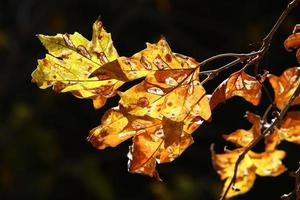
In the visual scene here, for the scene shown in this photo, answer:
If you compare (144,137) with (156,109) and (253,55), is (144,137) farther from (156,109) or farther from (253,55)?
(253,55)

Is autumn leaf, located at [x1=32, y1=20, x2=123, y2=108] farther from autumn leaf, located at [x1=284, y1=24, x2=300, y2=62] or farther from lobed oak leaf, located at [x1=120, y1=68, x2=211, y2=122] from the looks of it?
autumn leaf, located at [x1=284, y1=24, x2=300, y2=62]

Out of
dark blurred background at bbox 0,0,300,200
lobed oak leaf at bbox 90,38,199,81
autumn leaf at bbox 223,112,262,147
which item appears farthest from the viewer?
dark blurred background at bbox 0,0,300,200

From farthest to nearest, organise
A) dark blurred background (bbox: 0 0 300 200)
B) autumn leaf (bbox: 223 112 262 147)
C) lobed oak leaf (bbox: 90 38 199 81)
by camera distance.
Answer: dark blurred background (bbox: 0 0 300 200) < autumn leaf (bbox: 223 112 262 147) < lobed oak leaf (bbox: 90 38 199 81)

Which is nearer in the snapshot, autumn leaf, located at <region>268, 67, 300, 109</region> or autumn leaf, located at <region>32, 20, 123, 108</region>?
autumn leaf, located at <region>32, 20, 123, 108</region>

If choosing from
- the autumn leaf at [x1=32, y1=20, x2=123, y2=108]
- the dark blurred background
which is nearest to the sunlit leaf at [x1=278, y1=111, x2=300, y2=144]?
the autumn leaf at [x1=32, y1=20, x2=123, y2=108]

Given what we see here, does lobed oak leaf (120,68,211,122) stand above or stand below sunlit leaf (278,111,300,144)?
above

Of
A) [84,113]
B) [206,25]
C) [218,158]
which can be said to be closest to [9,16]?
[84,113]


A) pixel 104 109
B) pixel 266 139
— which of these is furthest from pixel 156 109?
pixel 104 109

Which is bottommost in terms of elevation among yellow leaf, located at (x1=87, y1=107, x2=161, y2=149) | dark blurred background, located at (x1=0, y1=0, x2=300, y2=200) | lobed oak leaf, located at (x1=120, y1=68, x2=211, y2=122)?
dark blurred background, located at (x1=0, y1=0, x2=300, y2=200)
